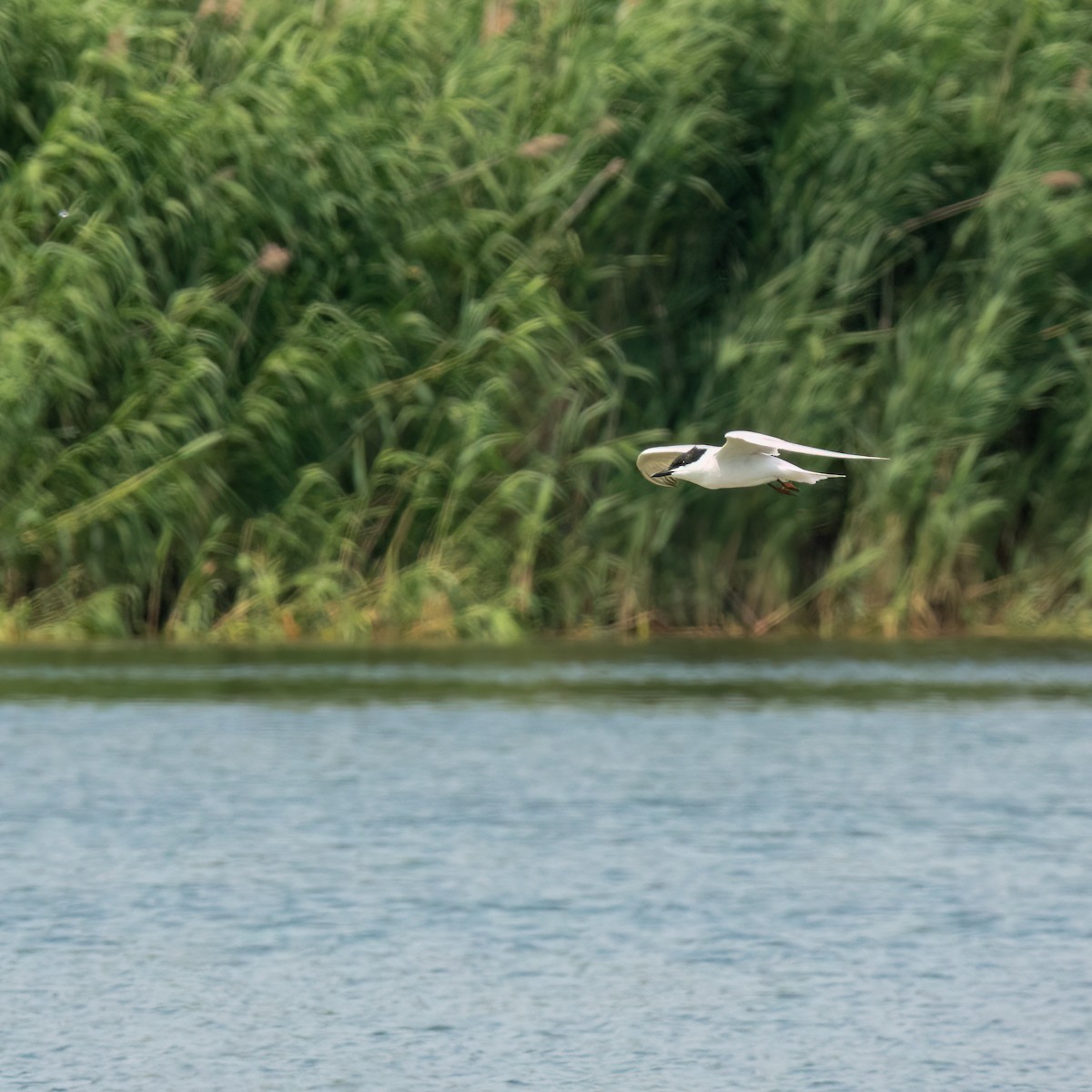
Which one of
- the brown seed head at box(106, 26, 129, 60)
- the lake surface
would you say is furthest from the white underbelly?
the brown seed head at box(106, 26, 129, 60)

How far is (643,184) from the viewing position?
1641cm

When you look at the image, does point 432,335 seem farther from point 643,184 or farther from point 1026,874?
point 1026,874

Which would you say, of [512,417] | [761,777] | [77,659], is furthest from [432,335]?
[761,777]

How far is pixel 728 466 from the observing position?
22.3 feet

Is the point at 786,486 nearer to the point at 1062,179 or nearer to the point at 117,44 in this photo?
the point at 1062,179

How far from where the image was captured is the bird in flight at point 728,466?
666 centimetres

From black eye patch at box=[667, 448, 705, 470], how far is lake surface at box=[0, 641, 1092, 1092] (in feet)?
7.17

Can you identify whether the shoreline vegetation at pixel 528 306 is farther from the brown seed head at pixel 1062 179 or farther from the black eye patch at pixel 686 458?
the black eye patch at pixel 686 458

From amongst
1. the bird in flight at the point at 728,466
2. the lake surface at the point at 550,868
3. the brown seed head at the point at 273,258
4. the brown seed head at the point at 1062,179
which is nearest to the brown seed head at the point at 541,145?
the brown seed head at the point at 273,258

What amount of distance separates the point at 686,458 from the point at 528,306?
9.22 m

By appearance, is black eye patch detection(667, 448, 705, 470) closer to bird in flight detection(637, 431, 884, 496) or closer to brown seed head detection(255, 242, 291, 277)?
bird in flight detection(637, 431, 884, 496)

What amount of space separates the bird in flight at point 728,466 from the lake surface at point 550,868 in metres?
2.19

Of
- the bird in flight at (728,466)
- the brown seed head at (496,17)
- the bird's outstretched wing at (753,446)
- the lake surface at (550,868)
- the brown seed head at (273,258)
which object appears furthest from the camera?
the brown seed head at (496,17)

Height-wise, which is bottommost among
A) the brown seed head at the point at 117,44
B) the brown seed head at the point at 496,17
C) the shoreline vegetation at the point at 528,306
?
the shoreline vegetation at the point at 528,306
